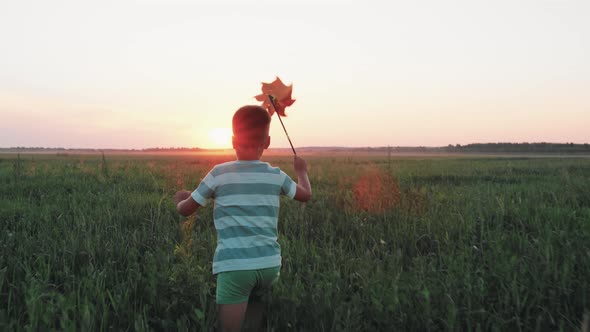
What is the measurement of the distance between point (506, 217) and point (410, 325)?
353 centimetres

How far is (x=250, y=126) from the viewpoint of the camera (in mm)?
2484

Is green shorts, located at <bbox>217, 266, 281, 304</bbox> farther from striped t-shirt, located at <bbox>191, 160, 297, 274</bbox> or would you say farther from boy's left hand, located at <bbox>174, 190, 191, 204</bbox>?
boy's left hand, located at <bbox>174, 190, 191, 204</bbox>

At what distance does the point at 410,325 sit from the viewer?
2678 millimetres

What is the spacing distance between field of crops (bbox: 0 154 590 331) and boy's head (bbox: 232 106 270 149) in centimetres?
112

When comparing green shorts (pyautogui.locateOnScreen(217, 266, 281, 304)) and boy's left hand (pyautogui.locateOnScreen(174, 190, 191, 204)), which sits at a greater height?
boy's left hand (pyautogui.locateOnScreen(174, 190, 191, 204))

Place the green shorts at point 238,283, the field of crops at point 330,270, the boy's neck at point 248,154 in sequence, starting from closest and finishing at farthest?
1. the green shorts at point 238,283
2. the boy's neck at point 248,154
3. the field of crops at point 330,270

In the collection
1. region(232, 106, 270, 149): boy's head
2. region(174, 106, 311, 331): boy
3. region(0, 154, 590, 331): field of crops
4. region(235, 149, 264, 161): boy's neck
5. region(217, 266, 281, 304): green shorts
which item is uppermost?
region(232, 106, 270, 149): boy's head

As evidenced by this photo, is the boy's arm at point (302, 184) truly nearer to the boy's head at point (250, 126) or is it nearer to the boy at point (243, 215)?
the boy at point (243, 215)

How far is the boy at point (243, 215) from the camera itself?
241 centimetres

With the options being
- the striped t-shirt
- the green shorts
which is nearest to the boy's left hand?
the striped t-shirt

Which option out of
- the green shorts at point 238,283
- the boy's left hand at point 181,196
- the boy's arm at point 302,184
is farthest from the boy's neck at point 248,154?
the green shorts at point 238,283

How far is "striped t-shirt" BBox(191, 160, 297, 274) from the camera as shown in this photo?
2.43m

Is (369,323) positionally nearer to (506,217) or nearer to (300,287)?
(300,287)

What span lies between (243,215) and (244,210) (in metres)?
0.03
